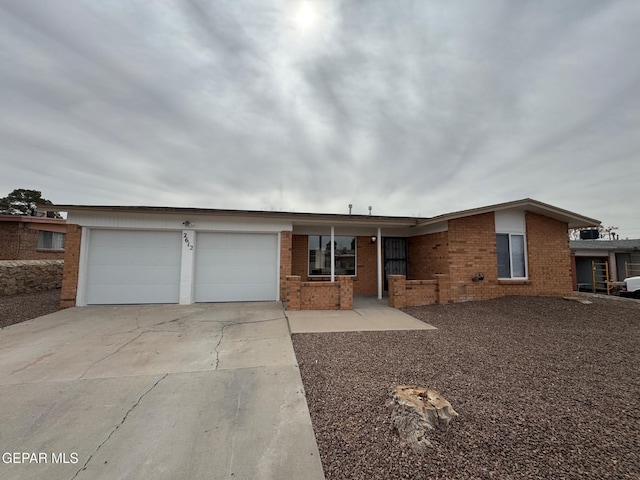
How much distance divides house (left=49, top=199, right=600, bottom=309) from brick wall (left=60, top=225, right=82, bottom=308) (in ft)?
0.09

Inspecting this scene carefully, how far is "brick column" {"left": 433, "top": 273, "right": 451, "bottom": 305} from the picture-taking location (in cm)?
841

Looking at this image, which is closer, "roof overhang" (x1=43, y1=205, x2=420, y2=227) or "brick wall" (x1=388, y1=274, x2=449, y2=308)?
"roof overhang" (x1=43, y1=205, x2=420, y2=227)

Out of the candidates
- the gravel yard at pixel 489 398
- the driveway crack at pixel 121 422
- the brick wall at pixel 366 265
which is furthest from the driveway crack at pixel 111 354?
the brick wall at pixel 366 265

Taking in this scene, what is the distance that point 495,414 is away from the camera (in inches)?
99.3

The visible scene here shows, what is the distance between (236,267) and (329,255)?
13.1 ft

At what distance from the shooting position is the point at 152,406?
109 inches

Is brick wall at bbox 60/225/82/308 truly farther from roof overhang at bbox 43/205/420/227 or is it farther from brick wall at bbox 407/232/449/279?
brick wall at bbox 407/232/449/279

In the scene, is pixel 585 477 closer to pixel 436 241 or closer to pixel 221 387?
pixel 221 387

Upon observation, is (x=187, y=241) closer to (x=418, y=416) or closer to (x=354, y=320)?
(x=354, y=320)

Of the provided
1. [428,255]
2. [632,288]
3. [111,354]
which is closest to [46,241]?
[111,354]

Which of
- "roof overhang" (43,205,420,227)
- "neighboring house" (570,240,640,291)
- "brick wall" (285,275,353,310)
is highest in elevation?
"roof overhang" (43,205,420,227)

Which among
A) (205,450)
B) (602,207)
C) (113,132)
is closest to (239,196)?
(113,132)

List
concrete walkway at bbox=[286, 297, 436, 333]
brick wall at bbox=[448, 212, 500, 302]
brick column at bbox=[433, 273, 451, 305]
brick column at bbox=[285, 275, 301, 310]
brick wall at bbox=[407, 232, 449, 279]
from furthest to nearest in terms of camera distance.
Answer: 1. brick wall at bbox=[407, 232, 449, 279]
2. brick wall at bbox=[448, 212, 500, 302]
3. brick column at bbox=[433, 273, 451, 305]
4. brick column at bbox=[285, 275, 301, 310]
5. concrete walkway at bbox=[286, 297, 436, 333]

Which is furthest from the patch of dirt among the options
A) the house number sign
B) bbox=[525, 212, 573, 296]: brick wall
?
bbox=[525, 212, 573, 296]: brick wall
